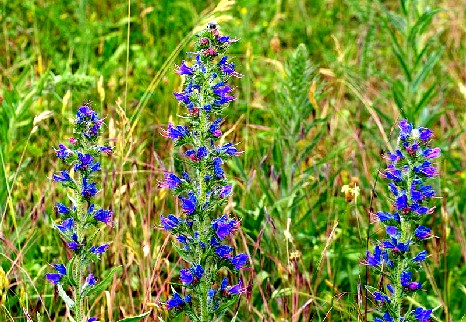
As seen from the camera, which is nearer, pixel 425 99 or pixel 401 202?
pixel 401 202

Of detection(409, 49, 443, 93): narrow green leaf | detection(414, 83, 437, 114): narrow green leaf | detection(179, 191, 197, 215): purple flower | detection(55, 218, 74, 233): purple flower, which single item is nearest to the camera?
detection(179, 191, 197, 215): purple flower

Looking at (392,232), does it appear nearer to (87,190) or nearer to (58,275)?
(87,190)

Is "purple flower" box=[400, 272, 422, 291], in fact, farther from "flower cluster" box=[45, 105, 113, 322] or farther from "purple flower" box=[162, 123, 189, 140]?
"flower cluster" box=[45, 105, 113, 322]

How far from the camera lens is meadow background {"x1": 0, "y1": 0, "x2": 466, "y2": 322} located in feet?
11.5

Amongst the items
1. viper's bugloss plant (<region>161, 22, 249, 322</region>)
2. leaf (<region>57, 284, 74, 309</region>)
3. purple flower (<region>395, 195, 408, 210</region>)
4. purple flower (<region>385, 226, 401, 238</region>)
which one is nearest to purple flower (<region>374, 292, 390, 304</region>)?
purple flower (<region>385, 226, 401, 238</region>)

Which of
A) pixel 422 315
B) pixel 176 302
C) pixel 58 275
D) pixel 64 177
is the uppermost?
pixel 64 177

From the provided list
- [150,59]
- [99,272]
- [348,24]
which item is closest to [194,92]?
[99,272]

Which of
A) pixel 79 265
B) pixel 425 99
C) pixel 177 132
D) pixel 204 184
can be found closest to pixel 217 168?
pixel 204 184

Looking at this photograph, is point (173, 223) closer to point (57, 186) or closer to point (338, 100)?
point (57, 186)

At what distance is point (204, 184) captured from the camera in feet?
8.34

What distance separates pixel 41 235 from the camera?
12.8 ft

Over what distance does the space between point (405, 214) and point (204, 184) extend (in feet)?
2.43

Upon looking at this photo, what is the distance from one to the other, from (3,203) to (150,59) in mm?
1920

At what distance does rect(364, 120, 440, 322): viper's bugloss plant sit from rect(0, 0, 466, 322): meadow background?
0.26 meters
